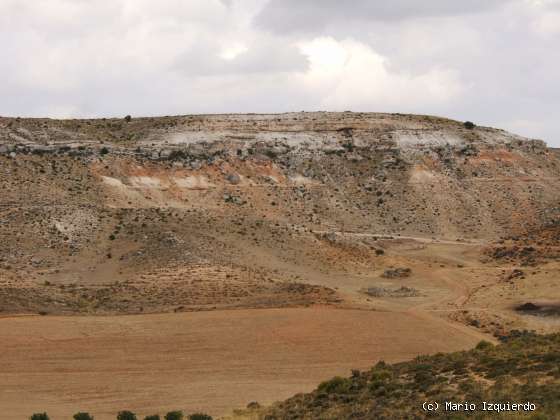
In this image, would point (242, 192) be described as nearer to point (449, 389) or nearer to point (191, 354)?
point (191, 354)

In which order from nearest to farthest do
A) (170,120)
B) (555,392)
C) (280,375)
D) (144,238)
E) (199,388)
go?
1. (555,392)
2. (199,388)
3. (280,375)
4. (144,238)
5. (170,120)

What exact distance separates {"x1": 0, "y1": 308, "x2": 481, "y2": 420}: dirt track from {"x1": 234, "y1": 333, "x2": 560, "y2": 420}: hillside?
236 inches

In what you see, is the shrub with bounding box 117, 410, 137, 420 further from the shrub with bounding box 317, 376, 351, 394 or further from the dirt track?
the shrub with bounding box 317, 376, 351, 394

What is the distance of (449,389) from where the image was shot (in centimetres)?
2422

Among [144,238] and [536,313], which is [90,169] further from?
[536,313]

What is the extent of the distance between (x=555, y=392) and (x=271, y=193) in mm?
55982

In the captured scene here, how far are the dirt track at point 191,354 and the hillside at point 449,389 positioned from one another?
5.99 m

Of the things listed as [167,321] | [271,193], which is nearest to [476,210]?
[271,193]

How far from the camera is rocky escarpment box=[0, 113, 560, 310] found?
59344mm

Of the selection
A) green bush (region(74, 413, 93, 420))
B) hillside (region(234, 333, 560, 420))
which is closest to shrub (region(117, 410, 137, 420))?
green bush (region(74, 413, 93, 420))

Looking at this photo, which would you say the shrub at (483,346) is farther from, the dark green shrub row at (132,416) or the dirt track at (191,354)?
the dark green shrub row at (132,416)

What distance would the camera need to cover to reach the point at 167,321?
4706 centimetres

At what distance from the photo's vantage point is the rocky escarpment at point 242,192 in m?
59.3

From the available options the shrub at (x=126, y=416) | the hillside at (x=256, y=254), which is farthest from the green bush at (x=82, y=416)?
the hillside at (x=256, y=254)
